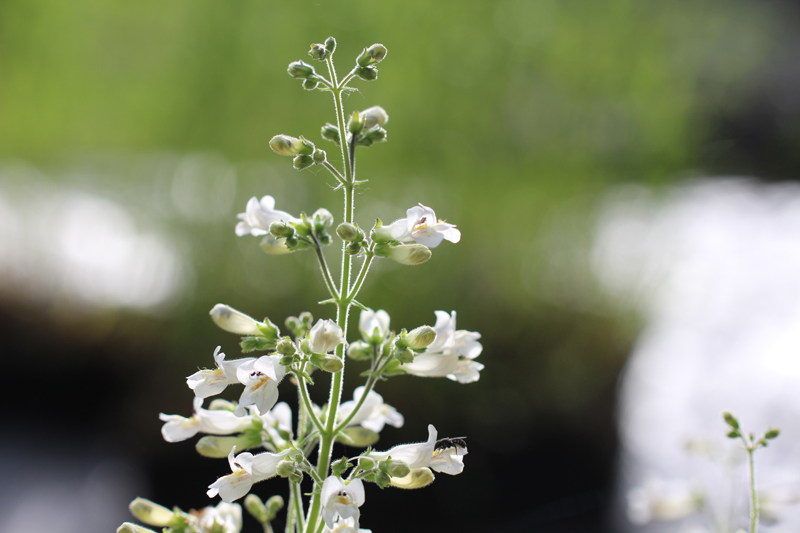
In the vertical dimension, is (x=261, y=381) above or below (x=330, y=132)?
below

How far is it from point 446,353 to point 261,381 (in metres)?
0.11

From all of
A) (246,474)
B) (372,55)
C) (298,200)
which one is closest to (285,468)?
(246,474)

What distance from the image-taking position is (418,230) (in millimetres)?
297

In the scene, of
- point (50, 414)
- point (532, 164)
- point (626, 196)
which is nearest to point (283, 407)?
point (532, 164)

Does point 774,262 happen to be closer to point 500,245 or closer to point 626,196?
point 626,196

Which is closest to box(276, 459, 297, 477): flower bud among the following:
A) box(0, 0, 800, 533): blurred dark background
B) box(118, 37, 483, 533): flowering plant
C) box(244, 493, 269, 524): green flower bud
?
box(118, 37, 483, 533): flowering plant

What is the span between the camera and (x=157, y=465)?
1234 millimetres

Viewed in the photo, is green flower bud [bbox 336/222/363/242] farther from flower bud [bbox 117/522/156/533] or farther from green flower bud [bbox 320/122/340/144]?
flower bud [bbox 117/522/156/533]

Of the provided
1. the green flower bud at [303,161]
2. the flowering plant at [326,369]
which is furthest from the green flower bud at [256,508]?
the green flower bud at [303,161]

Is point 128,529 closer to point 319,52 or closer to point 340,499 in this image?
point 340,499

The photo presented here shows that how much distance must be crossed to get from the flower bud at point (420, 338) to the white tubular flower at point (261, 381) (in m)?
0.07

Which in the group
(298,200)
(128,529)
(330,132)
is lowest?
(128,529)

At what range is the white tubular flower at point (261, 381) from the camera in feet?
0.84

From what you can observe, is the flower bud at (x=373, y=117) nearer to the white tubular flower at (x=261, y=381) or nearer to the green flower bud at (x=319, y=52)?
the green flower bud at (x=319, y=52)
